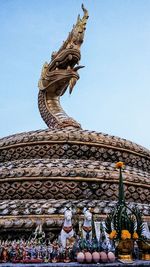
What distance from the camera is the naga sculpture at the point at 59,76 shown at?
41.4ft

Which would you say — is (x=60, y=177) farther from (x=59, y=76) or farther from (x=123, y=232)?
(x=59, y=76)

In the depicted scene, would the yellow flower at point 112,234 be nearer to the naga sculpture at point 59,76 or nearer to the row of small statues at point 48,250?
the row of small statues at point 48,250

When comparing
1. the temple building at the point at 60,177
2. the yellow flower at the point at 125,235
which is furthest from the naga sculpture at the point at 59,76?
the yellow flower at the point at 125,235

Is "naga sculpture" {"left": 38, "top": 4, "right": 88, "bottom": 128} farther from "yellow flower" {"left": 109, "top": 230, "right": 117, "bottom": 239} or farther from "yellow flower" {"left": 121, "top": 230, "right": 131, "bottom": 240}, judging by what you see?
"yellow flower" {"left": 121, "top": 230, "right": 131, "bottom": 240}

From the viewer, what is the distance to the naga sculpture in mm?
12633

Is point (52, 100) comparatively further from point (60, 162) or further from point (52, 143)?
point (60, 162)

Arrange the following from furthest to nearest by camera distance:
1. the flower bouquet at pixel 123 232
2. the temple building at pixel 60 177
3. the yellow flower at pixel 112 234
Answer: the temple building at pixel 60 177, the yellow flower at pixel 112 234, the flower bouquet at pixel 123 232

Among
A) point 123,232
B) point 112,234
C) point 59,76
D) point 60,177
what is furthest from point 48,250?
point 59,76

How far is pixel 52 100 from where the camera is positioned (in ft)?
44.4

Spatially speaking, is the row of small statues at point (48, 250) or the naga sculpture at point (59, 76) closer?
the row of small statues at point (48, 250)

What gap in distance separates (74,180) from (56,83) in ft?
20.1

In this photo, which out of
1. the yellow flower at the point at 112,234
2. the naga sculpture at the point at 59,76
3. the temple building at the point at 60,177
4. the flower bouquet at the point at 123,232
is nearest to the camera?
the flower bouquet at the point at 123,232

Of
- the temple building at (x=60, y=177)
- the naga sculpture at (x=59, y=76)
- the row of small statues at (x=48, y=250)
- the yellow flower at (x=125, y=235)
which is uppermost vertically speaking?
the naga sculpture at (x=59, y=76)

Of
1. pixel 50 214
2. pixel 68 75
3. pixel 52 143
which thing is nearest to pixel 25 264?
pixel 50 214
